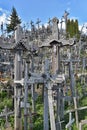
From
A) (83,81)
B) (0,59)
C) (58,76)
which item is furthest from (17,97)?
(0,59)

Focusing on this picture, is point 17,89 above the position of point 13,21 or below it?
below

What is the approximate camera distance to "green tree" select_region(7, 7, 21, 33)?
41.6m

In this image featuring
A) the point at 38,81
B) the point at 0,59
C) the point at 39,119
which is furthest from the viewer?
the point at 0,59

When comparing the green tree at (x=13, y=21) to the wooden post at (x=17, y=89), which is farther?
the green tree at (x=13, y=21)

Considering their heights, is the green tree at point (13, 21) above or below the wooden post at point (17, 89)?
above

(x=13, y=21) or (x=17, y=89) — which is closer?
(x=17, y=89)

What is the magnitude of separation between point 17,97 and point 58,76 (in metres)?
1.94

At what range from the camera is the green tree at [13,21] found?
41612 mm

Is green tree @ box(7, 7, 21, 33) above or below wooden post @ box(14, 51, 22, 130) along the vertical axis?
above

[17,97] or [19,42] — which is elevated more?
[19,42]

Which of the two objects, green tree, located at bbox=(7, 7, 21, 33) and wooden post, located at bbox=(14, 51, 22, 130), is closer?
wooden post, located at bbox=(14, 51, 22, 130)

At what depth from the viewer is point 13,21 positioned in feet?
142

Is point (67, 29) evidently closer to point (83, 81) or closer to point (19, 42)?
point (83, 81)

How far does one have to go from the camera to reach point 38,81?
8.59 metres
